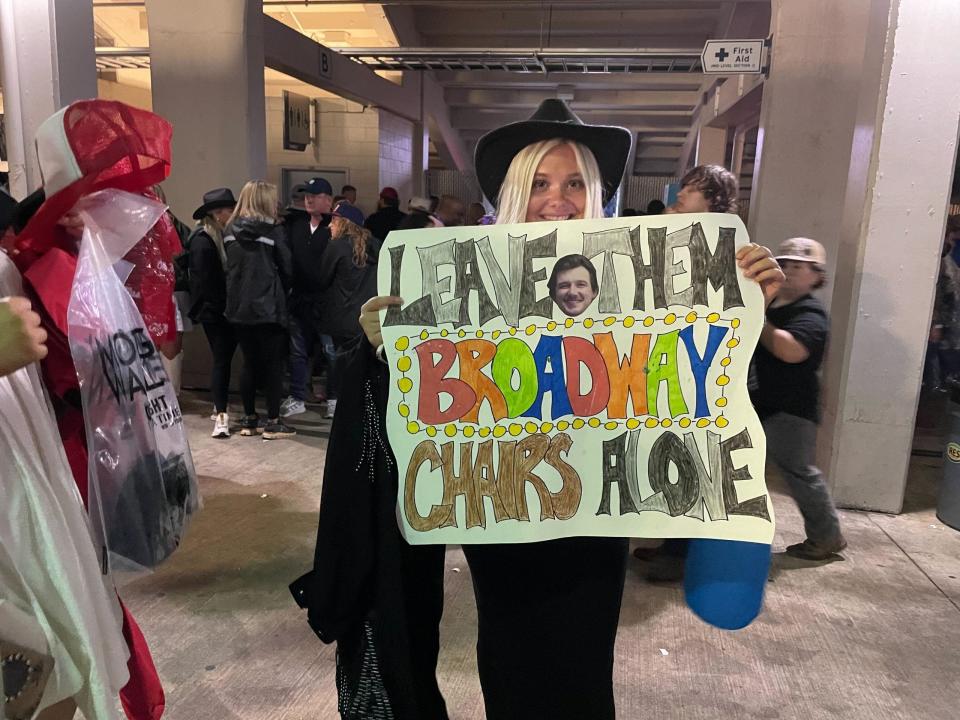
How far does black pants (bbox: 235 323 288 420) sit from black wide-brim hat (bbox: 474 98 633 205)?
3.58 meters

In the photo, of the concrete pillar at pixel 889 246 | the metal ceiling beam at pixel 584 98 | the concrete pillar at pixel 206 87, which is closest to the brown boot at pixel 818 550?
the concrete pillar at pixel 889 246

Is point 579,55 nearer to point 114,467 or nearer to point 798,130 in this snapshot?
point 798,130

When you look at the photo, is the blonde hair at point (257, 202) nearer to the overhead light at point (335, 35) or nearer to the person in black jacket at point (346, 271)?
the person in black jacket at point (346, 271)

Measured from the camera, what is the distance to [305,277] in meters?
5.28

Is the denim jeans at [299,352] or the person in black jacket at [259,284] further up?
the person in black jacket at [259,284]

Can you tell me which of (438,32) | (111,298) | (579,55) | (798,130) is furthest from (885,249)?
(438,32)

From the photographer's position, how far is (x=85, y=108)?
1344mm

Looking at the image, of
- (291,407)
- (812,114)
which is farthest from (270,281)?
(812,114)

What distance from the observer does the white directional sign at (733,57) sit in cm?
540

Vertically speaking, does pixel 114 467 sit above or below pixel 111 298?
below

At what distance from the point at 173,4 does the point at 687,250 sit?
5998 mm

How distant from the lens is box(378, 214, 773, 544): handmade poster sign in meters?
1.29

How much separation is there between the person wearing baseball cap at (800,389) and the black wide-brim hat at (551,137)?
4.40 ft

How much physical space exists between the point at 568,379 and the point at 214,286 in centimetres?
410
